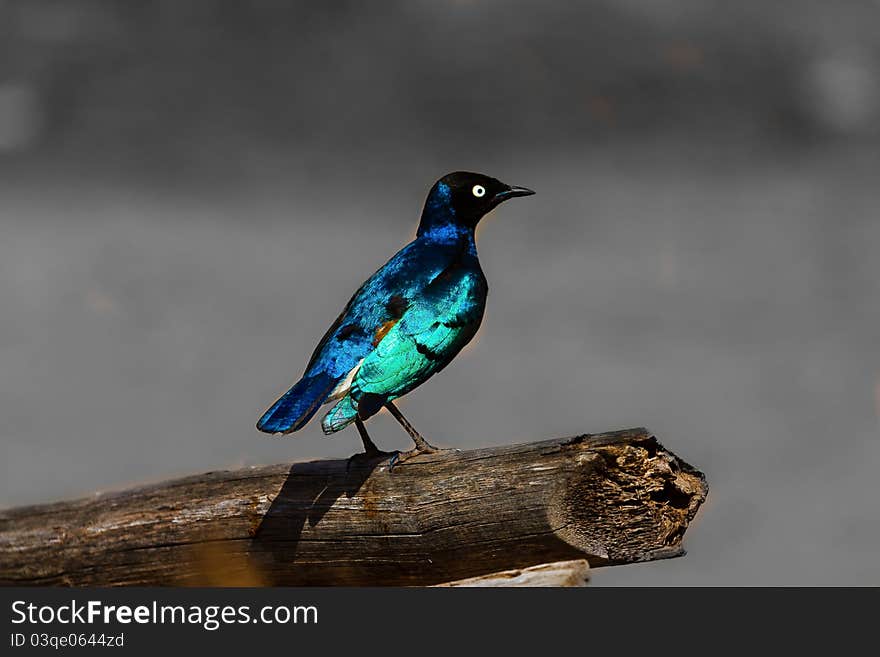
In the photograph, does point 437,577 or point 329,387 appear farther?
point 329,387

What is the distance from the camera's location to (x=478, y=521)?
3.88 m

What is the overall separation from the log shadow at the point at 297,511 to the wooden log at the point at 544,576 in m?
0.68

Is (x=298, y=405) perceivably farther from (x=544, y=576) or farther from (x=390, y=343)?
(x=544, y=576)

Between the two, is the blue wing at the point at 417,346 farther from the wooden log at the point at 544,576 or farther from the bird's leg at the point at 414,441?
the wooden log at the point at 544,576

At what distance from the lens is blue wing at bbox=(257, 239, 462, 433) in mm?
4250

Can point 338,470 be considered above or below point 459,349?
below

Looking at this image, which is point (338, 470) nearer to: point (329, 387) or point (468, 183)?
point (329, 387)

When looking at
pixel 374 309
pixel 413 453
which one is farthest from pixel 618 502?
pixel 374 309

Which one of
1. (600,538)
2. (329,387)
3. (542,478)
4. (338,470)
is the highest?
(329,387)

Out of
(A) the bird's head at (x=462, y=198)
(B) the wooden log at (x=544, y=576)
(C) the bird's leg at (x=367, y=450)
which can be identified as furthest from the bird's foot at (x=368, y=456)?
(A) the bird's head at (x=462, y=198)

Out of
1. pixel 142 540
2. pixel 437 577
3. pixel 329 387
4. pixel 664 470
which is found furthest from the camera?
pixel 142 540

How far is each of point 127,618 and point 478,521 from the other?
128cm

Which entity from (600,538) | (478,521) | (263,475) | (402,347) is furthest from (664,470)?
(263,475)

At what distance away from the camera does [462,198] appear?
17.1 feet
